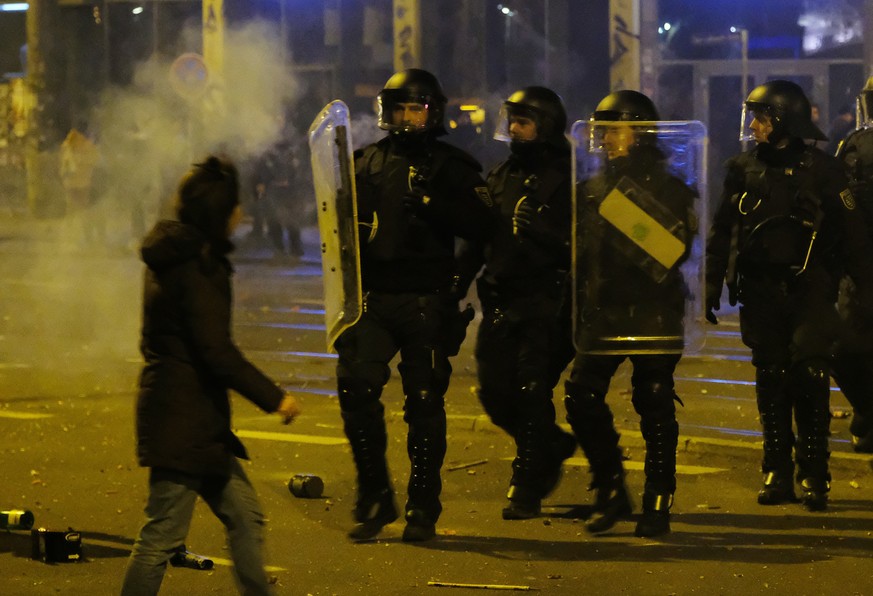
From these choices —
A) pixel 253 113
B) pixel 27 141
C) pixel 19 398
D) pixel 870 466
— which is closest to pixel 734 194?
pixel 870 466

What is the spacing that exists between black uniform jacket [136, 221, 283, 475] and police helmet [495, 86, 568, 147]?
7.43 feet

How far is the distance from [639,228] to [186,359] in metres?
2.30

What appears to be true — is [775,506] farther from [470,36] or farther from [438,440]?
[470,36]

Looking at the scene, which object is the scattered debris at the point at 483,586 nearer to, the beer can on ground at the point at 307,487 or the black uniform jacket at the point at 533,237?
the black uniform jacket at the point at 533,237

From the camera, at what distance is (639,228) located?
620cm

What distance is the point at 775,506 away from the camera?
22.5 feet

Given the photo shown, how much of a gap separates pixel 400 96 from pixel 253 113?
61.0 feet

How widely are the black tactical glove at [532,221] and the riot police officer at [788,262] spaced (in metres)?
0.94

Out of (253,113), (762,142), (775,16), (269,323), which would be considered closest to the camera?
(762,142)

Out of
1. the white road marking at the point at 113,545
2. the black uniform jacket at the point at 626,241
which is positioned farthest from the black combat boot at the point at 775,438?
the white road marking at the point at 113,545

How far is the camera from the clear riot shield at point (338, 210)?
6.12m

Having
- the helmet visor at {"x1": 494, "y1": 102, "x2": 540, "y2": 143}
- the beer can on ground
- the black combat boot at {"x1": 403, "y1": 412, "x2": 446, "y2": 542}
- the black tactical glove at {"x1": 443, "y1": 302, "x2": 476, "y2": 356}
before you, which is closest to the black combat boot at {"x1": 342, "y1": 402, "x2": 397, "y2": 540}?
the black combat boot at {"x1": 403, "y1": 412, "x2": 446, "y2": 542}

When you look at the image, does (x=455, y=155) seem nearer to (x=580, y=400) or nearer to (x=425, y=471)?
(x=580, y=400)

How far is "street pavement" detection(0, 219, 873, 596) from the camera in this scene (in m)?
5.62
